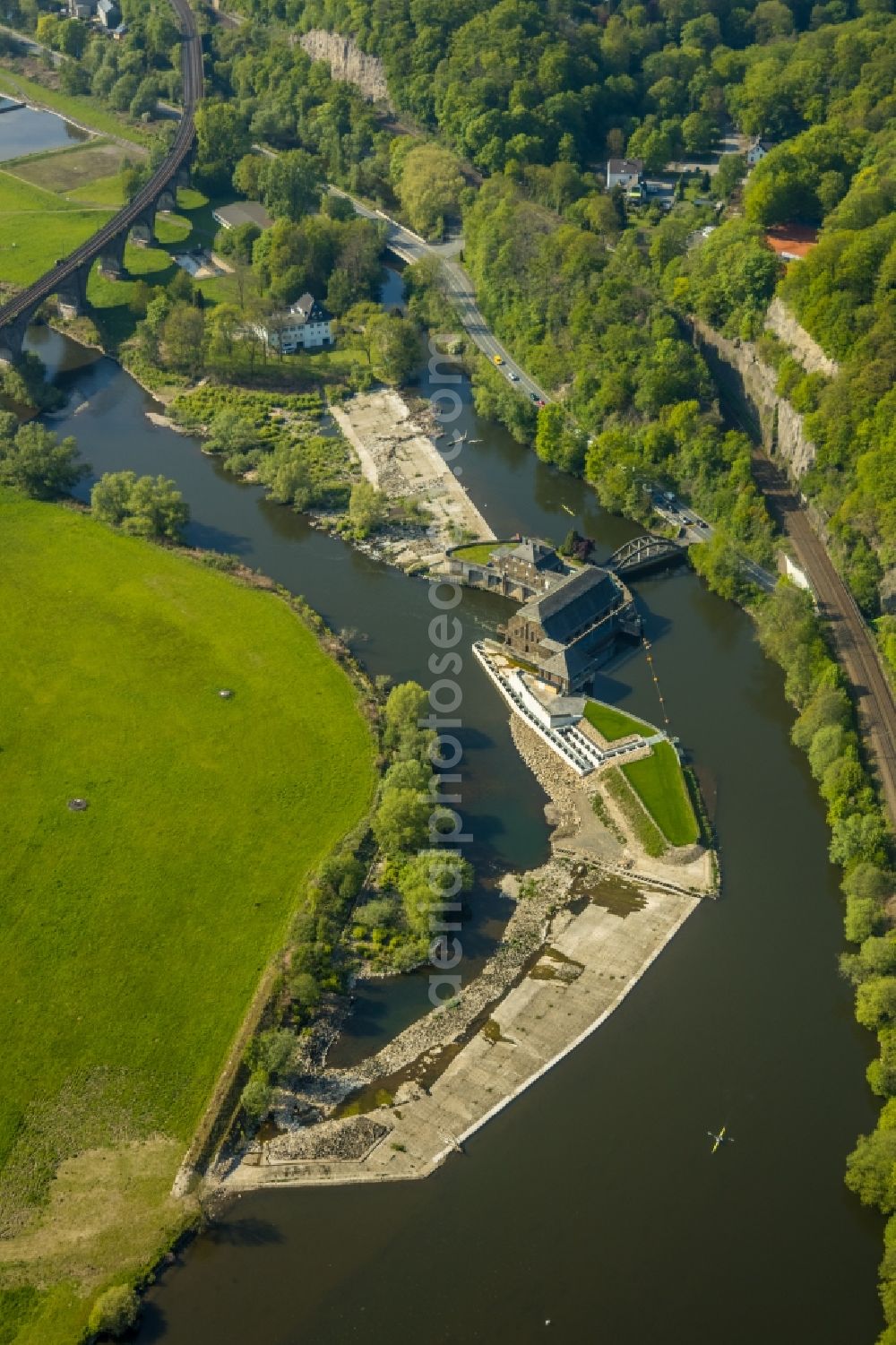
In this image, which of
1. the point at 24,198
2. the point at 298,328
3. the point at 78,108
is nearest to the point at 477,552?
the point at 298,328

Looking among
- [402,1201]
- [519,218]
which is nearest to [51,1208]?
[402,1201]

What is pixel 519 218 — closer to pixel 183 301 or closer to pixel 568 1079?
pixel 183 301

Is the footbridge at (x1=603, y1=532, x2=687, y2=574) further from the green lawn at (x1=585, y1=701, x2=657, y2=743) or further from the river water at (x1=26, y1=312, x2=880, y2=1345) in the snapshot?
the river water at (x1=26, y1=312, x2=880, y2=1345)

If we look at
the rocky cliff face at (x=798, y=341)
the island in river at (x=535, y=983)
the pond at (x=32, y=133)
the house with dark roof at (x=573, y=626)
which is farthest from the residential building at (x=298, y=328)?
the pond at (x=32, y=133)

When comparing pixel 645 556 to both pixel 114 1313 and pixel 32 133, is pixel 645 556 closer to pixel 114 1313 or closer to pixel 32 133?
pixel 114 1313

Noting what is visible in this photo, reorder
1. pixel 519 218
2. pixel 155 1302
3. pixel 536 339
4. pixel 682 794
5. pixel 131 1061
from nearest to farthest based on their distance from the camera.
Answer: pixel 155 1302
pixel 131 1061
pixel 682 794
pixel 536 339
pixel 519 218

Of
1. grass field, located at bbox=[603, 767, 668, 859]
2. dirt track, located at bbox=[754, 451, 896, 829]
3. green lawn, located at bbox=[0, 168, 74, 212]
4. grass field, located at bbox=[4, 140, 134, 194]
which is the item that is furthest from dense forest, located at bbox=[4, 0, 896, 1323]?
green lawn, located at bbox=[0, 168, 74, 212]
